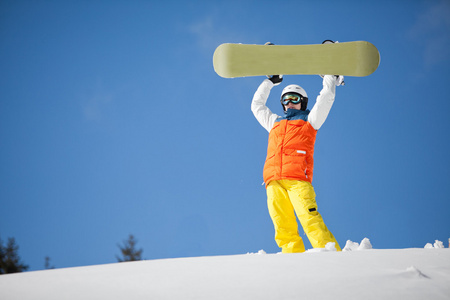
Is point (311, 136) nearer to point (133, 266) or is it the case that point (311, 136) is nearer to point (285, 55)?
point (285, 55)

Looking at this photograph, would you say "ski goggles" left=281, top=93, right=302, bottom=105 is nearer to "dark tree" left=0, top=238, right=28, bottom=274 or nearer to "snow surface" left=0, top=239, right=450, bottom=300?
"snow surface" left=0, top=239, right=450, bottom=300

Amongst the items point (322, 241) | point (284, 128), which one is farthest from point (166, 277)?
point (284, 128)

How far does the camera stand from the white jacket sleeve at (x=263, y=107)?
4.15 metres

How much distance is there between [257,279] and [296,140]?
2.04 m

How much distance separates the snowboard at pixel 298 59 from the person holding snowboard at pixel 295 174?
0.14 metres

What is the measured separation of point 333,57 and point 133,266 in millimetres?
2706

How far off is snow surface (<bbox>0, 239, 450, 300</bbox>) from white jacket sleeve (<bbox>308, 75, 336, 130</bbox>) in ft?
5.64

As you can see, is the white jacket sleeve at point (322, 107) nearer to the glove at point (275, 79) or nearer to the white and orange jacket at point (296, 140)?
the white and orange jacket at point (296, 140)

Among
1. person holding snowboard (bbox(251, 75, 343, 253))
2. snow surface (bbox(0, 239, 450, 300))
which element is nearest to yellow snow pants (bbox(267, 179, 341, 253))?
person holding snowboard (bbox(251, 75, 343, 253))

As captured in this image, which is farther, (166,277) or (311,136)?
(311,136)

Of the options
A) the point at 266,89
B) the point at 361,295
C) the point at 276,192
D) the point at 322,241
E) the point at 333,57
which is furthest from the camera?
the point at 266,89

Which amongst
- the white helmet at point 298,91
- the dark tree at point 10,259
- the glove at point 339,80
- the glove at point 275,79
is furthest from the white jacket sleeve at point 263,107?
the dark tree at point 10,259

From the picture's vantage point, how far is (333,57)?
4.03 m

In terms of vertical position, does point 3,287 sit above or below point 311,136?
below
